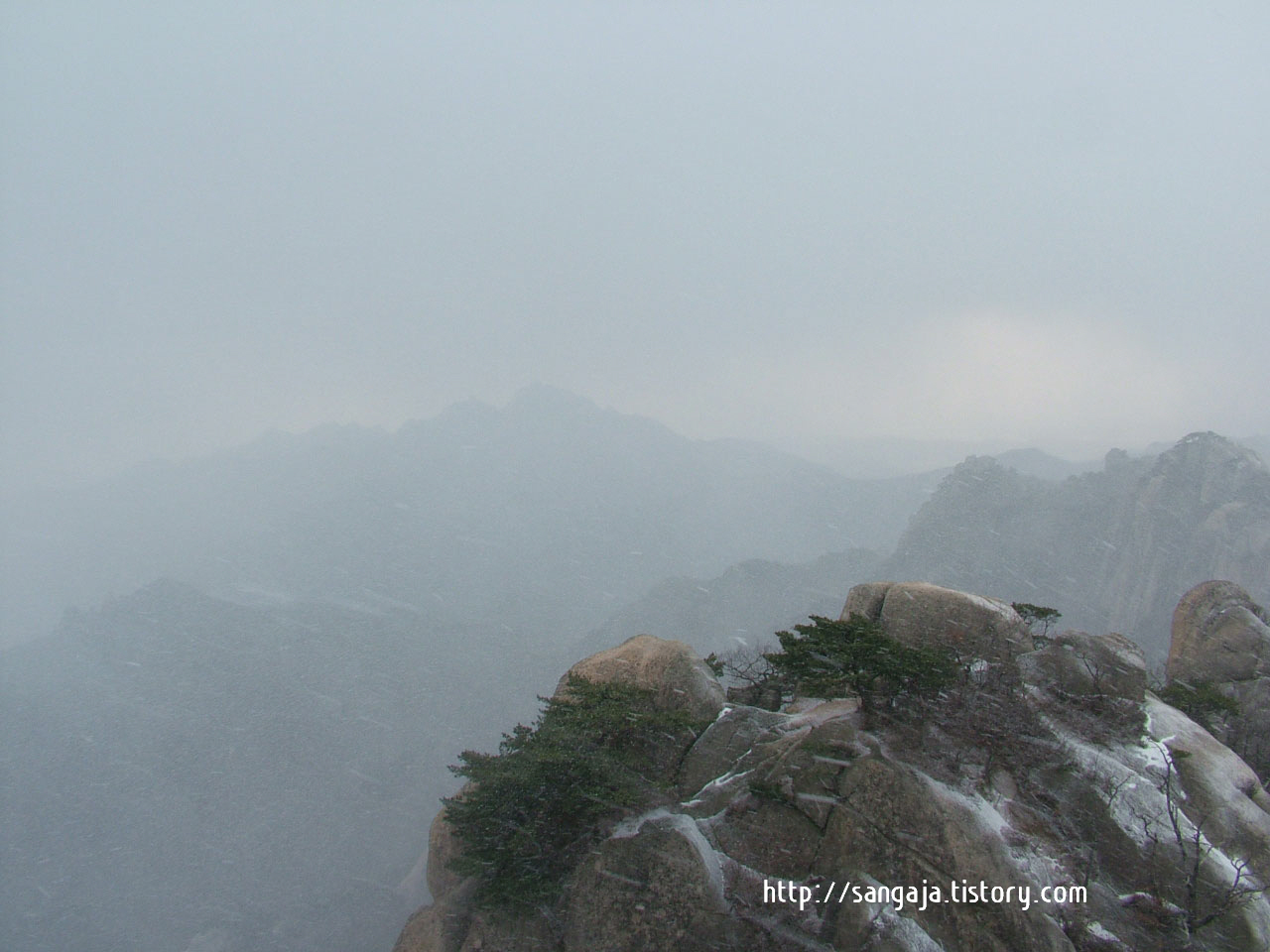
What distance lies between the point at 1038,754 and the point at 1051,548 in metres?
112

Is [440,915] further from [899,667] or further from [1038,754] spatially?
[1038,754]

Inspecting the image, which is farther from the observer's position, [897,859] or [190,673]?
[190,673]

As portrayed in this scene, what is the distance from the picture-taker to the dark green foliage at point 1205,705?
68.2 ft

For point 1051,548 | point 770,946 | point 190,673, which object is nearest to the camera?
point 770,946

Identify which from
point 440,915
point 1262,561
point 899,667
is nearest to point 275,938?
point 440,915

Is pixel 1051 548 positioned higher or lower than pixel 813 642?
lower

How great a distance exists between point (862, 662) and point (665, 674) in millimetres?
7382

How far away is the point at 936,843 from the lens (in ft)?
39.1

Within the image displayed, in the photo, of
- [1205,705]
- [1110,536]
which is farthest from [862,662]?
[1110,536]

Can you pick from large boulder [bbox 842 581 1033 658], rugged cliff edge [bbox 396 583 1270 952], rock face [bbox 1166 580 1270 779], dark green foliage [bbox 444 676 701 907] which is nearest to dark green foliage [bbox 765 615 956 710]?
rugged cliff edge [bbox 396 583 1270 952]

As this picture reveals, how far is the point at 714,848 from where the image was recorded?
13453 millimetres

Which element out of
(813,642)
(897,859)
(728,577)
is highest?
(813,642)

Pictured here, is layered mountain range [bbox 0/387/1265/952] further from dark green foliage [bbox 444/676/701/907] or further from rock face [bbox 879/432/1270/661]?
dark green foliage [bbox 444/676/701/907]

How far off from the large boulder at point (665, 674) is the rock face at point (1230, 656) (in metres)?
18.9
